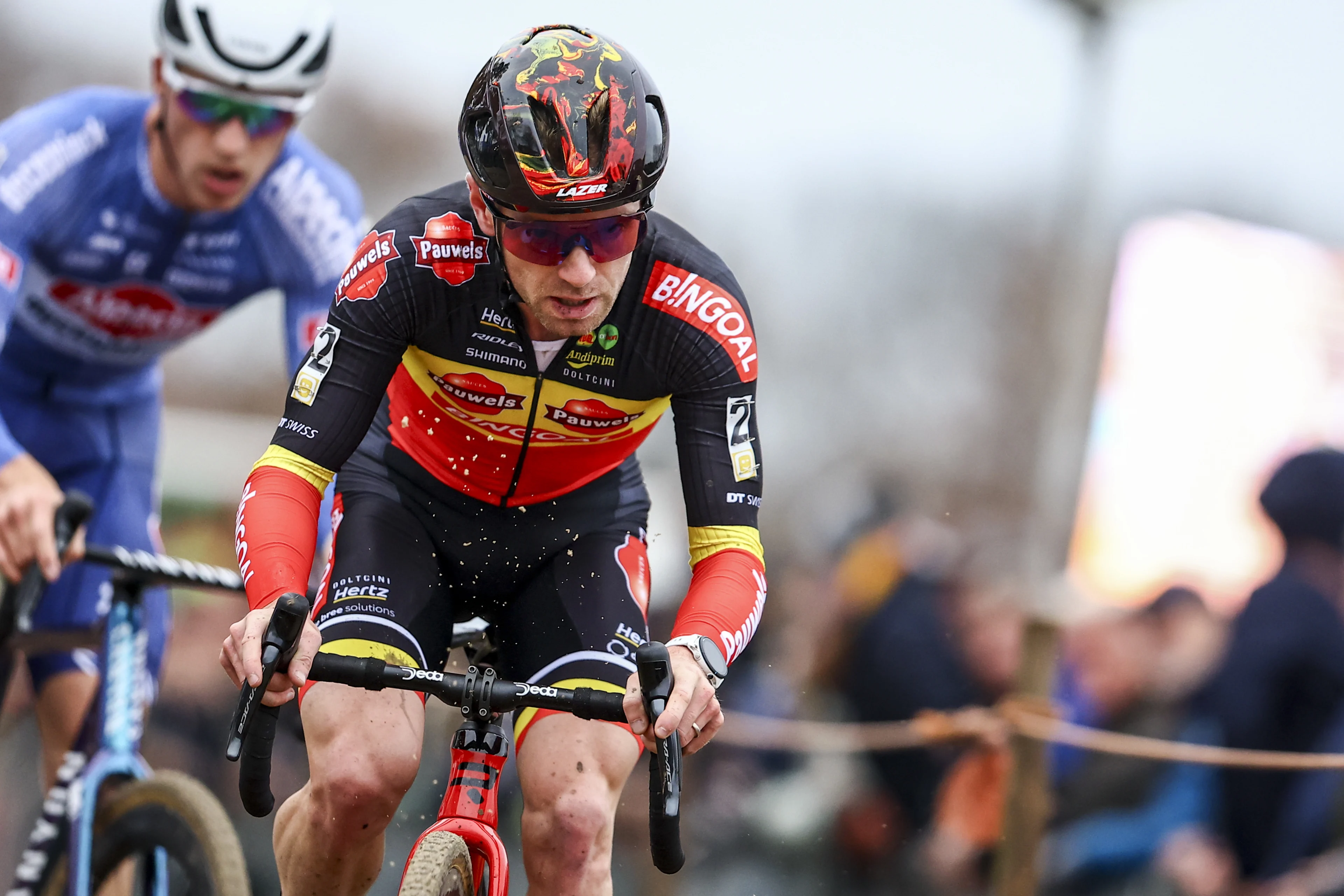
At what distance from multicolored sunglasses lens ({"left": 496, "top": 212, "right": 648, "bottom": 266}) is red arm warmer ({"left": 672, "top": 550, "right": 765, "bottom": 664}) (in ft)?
→ 2.60

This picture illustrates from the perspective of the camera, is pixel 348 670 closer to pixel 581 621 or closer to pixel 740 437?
pixel 581 621

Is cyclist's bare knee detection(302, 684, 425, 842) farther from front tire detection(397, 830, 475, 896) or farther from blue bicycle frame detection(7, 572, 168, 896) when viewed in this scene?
blue bicycle frame detection(7, 572, 168, 896)

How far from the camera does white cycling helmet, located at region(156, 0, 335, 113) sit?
5449 millimetres

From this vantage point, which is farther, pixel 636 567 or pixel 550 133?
pixel 636 567

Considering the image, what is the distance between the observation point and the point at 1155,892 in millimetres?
6598

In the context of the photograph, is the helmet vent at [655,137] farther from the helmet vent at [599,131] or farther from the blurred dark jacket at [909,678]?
the blurred dark jacket at [909,678]

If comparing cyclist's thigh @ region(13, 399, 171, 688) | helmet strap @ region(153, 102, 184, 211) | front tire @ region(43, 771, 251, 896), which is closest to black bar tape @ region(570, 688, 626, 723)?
front tire @ region(43, 771, 251, 896)

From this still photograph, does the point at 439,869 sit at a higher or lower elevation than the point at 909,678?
higher

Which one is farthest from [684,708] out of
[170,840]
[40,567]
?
[40,567]

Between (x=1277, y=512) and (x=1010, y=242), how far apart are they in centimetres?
2457

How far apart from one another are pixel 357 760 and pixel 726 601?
929mm

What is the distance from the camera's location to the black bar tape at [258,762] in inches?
116

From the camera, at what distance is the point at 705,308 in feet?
12.1

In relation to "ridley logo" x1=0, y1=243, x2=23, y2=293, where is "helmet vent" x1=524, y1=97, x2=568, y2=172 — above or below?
above
